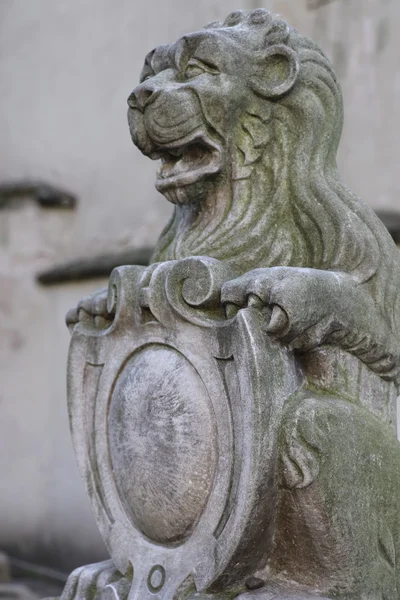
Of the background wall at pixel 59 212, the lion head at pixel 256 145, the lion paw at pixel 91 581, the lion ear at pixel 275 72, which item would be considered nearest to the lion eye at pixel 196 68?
the lion head at pixel 256 145

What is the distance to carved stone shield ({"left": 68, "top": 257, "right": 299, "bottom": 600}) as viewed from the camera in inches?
103

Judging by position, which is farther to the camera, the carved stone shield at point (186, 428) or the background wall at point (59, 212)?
the background wall at point (59, 212)

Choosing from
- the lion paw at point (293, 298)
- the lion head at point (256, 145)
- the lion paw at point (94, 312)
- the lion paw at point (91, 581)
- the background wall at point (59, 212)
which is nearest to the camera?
the lion paw at point (293, 298)

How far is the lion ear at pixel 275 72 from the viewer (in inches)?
114

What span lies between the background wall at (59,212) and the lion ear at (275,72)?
3570mm

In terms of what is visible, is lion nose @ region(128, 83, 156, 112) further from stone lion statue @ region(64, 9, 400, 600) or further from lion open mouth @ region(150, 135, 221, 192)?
lion open mouth @ region(150, 135, 221, 192)

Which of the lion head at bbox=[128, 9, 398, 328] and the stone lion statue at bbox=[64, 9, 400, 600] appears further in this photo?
the lion head at bbox=[128, 9, 398, 328]

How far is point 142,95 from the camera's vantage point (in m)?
2.94

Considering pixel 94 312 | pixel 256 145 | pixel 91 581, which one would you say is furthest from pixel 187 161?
pixel 91 581

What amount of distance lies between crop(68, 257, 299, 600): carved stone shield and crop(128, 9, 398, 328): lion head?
225mm

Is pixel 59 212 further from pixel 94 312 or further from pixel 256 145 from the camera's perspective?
pixel 256 145

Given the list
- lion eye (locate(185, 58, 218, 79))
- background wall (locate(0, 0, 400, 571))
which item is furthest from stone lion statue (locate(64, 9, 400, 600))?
background wall (locate(0, 0, 400, 571))

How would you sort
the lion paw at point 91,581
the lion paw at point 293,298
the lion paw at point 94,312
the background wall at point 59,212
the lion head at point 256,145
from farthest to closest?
the background wall at point 59,212
the lion paw at point 94,312
the lion paw at point 91,581
the lion head at point 256,145
the lion paw at point 293,298

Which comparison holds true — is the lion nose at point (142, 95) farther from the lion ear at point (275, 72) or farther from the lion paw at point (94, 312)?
the lion paw at point (94, 312)
